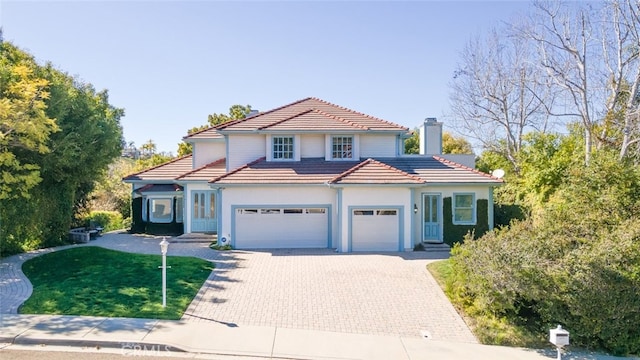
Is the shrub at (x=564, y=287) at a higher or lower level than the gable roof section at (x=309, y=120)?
lower

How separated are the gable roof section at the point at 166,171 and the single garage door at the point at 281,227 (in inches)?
281

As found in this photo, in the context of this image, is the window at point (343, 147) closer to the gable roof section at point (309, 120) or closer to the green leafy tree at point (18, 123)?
the gable roof section at point (309, 120)

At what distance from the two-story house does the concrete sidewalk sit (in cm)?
849

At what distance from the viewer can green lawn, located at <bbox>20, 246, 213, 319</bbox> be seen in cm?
956

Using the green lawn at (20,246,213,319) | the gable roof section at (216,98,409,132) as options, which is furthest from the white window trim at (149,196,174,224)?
the green lawn at (20,246,213,319)

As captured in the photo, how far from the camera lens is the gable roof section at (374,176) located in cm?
1655

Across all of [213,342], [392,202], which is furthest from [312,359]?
[392,202]

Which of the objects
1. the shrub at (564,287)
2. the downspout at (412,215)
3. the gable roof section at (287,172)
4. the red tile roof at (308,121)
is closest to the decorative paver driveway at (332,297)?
the shrub at (564,287)

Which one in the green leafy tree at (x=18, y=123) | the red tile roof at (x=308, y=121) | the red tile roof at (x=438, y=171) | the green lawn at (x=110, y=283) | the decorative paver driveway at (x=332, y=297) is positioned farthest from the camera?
the red tile roof at (x=308, y=121)

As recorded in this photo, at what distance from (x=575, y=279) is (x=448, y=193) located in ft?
32.5

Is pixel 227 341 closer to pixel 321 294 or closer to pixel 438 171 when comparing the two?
pixel 321 294

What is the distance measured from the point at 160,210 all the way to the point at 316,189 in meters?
10.4

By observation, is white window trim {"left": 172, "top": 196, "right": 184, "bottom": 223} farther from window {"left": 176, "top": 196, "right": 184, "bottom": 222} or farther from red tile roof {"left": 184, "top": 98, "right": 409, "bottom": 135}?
red tile roof {"left": 184, "top": 98, "right": 409, "bottom": 135}

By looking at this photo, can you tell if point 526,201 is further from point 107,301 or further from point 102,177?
point 102,177
